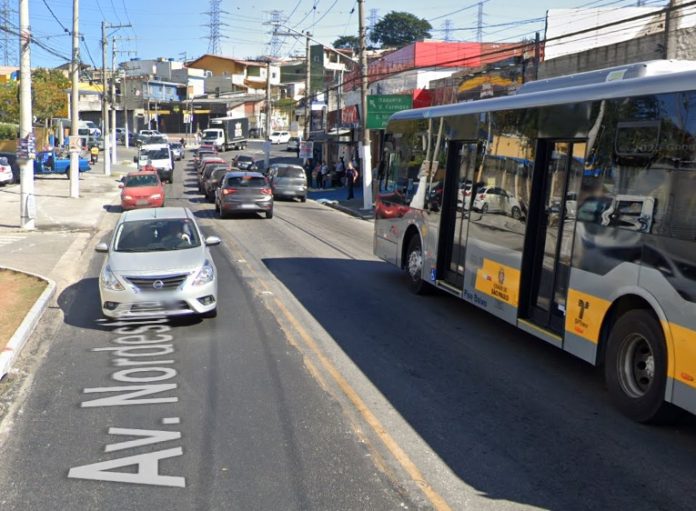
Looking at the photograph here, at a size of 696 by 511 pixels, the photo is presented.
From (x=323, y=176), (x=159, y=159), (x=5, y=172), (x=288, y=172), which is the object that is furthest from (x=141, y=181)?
(x=159, y=159)

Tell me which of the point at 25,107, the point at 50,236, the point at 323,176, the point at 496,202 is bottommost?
the point at 50,236

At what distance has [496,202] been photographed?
9.98 meters

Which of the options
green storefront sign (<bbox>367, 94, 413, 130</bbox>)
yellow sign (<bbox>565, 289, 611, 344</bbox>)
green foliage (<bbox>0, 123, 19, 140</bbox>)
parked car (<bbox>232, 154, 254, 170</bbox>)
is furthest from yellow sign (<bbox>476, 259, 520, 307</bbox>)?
green foliage (<bbox>0, 123, 19, 140</bbox>)

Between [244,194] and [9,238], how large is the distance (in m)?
8.39

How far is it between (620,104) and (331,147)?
178ft

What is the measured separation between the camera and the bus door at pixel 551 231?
8188 mm

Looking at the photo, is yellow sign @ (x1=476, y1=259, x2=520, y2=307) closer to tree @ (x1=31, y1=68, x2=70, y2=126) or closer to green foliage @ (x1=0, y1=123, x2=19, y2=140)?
green foliage @ (x1=0, y1=123, x2=19, y2=140)

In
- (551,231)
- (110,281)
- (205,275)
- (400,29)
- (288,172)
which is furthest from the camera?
(400,29)

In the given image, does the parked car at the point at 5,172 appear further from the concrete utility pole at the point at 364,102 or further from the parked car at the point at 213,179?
the concrete utility pole at the point at 364,102

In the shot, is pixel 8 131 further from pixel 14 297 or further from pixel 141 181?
pixel 14 297

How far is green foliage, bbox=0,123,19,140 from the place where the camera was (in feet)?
205

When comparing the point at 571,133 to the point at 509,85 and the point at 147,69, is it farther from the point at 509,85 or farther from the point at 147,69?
the point at 147,69

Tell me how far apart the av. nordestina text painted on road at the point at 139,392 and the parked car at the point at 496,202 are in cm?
456

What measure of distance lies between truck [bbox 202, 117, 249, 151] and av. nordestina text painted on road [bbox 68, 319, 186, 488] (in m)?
75.2
